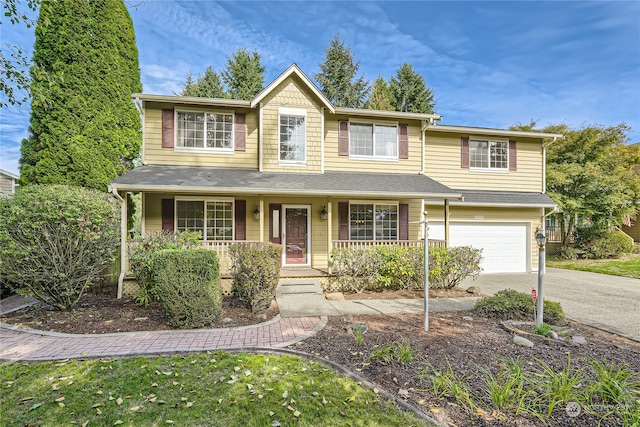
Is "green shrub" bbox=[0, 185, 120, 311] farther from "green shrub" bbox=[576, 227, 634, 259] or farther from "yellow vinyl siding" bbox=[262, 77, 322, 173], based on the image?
"green shrub" bbox=[576, 227, 634, 259]

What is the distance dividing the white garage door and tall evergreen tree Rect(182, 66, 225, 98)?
68.6ft

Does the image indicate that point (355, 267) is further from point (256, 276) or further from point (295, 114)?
point (295, 114)

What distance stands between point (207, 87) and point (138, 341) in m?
24.0

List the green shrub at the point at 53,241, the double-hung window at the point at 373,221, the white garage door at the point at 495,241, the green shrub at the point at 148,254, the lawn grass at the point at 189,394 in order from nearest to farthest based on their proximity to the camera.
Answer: the lawn grass at the point at 189,394 → the green shrub at the point at 53,241 → the green shrub at the point at 148,254 → the double-hung window at the point at 373,221 → the white garage door at the point at 495,241

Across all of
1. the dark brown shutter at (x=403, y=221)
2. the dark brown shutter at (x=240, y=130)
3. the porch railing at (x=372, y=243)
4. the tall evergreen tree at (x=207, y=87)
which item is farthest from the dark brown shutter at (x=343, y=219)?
the tall evergreen tree at (x=207, y=87)

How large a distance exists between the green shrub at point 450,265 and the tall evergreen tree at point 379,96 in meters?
18.0

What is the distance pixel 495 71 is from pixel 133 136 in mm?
15150

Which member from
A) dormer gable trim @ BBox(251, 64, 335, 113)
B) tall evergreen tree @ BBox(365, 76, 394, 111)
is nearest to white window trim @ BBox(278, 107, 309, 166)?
dormer gable trim @ BBox(251, 64, 335, 113)

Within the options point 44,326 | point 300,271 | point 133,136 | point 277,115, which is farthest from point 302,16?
point 44,326

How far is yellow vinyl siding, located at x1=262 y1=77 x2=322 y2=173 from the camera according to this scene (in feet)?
33.7

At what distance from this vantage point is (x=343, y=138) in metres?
11.1

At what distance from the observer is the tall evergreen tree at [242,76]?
24359mm

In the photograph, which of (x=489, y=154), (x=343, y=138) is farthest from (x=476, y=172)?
(x=343, y=138)

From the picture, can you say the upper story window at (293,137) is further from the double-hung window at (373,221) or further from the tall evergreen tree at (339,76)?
the tall evergreen tree at (339,76)
